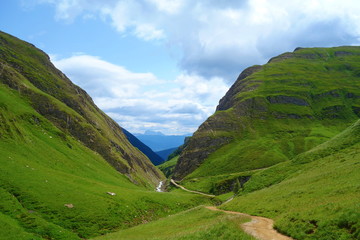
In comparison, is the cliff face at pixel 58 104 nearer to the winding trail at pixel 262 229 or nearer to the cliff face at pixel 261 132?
the cliff face at pixel 261 132

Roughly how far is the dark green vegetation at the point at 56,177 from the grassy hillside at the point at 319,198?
24960 millimetres

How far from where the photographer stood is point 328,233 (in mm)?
22484

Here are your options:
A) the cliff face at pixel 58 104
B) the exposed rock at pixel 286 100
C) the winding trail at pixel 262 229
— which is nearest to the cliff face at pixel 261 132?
the exposed rock at pixel 286 100

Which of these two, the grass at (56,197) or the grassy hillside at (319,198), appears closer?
the grassy hillside at (319,198)

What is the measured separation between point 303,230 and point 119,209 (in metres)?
42.7

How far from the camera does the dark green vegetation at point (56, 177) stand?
152 ft

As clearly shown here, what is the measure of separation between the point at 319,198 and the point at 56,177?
56754mm

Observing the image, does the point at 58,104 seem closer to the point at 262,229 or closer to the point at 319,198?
the point at 262,229

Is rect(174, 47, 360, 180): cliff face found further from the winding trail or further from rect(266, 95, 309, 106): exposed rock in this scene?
the winding trail

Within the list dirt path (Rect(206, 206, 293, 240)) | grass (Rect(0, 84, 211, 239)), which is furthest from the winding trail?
grass (Rect(0, 84, 211, 239))

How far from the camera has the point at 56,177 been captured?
64.7 meters

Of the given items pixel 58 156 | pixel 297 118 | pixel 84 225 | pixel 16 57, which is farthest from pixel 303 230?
pixel 16 57

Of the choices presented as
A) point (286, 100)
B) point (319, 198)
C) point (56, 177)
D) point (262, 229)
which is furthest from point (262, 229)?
point (286, 100)

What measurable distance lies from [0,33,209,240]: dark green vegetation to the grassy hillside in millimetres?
24960
